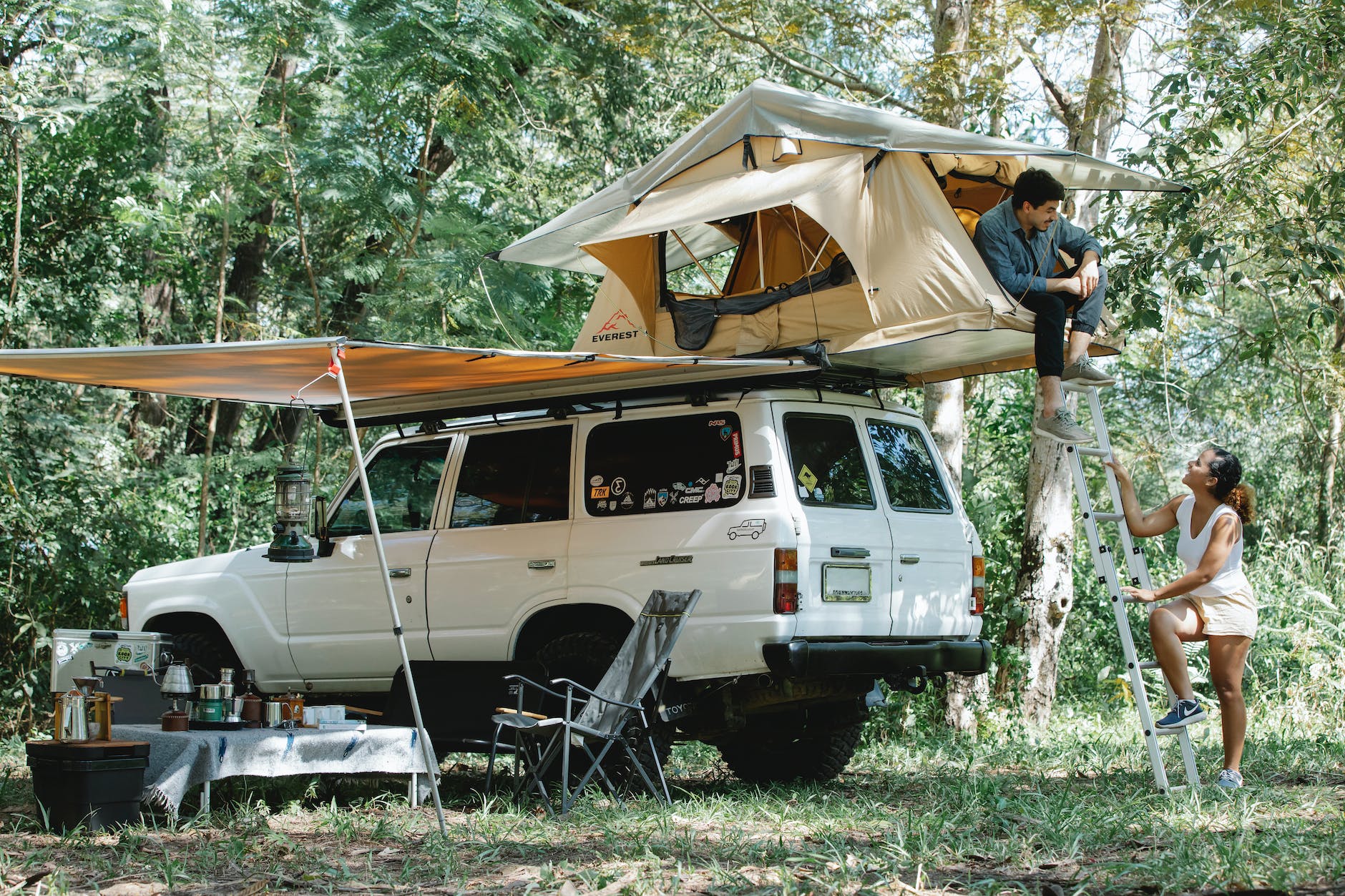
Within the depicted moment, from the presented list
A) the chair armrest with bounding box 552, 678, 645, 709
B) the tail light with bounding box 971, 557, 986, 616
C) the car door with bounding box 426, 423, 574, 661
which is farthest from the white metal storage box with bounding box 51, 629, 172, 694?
the tail light with bounding box 971, 557, 986, 616

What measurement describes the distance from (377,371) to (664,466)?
4.83 feet

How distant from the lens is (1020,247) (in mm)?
5844

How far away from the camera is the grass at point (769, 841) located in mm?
4168

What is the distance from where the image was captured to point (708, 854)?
461 centimetres

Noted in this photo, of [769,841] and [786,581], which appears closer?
[769,841]

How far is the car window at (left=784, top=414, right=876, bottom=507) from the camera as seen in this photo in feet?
19.4

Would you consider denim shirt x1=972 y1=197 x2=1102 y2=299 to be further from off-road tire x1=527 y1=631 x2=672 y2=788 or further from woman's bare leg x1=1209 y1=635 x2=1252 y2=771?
off-road tire x1=527 y1=631 x2=672 y2=788

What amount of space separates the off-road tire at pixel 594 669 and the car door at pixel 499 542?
0.79 ft

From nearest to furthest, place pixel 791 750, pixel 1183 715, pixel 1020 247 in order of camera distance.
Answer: pixel 1183 715, pixel 1020 247, pixel 791 750

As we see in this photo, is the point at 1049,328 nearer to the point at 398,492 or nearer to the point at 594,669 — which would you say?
the point at 594,669

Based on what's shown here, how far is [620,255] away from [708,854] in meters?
3.65

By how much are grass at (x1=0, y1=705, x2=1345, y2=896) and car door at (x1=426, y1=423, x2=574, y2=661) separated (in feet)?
2.90

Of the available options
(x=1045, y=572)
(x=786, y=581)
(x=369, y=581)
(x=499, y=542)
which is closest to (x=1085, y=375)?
(x=786, y=581)

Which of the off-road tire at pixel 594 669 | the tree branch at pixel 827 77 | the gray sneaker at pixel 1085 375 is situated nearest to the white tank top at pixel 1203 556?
the gray sneaker at pixel 1085 375
